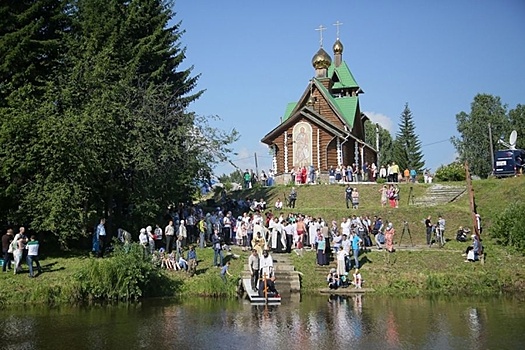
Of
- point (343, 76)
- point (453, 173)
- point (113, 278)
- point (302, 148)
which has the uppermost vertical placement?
point (343, 76)

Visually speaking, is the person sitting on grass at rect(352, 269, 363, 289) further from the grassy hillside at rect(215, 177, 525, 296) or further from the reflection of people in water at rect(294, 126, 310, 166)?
the reflection of people in water at rect(294, 126, 310, 166)

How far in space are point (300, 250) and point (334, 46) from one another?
132 ft

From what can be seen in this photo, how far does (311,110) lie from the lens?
45.0 metres

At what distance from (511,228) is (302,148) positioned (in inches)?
845

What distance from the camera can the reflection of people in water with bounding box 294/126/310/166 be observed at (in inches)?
1758

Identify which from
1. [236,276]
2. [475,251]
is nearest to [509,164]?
[475,251]

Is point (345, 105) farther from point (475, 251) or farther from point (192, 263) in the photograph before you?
point (192, 263)

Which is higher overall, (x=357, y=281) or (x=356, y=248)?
(x=356, y=248)

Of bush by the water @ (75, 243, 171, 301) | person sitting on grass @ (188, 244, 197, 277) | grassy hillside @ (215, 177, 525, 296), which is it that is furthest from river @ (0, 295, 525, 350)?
person sitting on grass @ (188, 244, 197, 277)

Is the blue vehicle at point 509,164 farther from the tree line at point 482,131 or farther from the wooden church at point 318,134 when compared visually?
the tree line at point 482,131

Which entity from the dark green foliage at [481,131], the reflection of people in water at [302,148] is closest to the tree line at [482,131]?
the dark green foliage at [481,131]

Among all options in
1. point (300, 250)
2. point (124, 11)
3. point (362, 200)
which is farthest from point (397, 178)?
point (124, 11)

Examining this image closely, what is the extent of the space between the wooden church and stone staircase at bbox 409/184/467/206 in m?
9.26

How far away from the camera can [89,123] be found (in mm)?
24922
